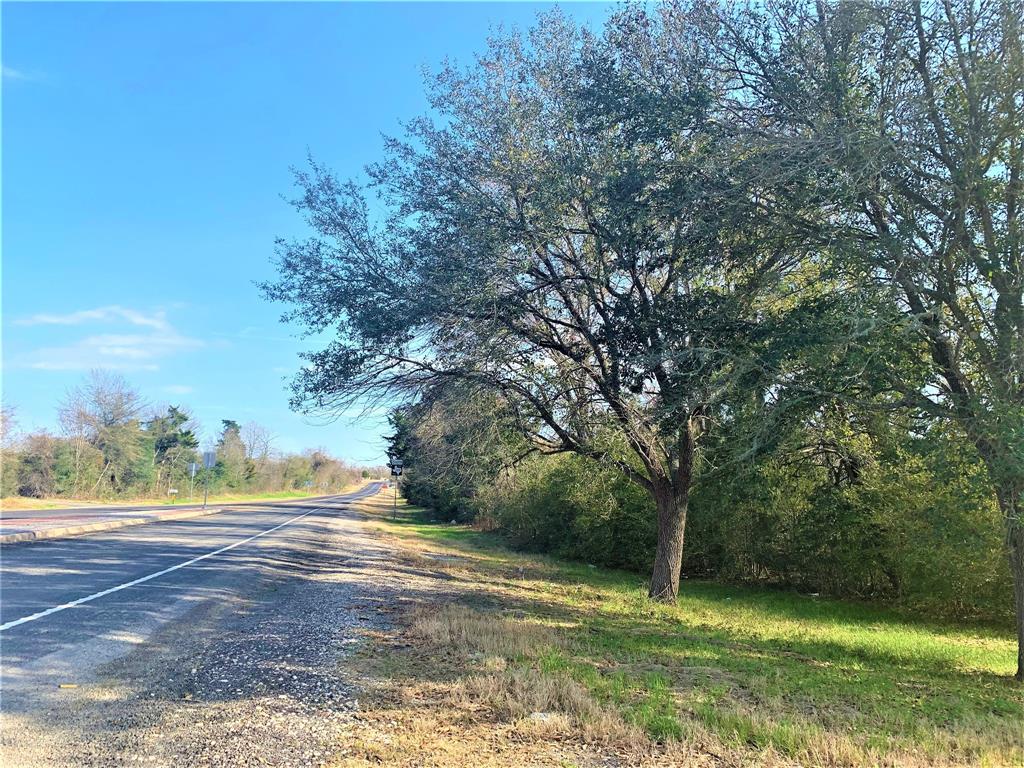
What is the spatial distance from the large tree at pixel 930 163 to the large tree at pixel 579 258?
2.76ft

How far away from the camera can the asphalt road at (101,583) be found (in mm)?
7230

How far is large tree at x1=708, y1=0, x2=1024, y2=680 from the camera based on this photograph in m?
6.82

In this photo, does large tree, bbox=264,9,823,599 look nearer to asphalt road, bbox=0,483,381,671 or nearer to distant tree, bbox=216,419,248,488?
asphalt road, bbox=0,483,381,671

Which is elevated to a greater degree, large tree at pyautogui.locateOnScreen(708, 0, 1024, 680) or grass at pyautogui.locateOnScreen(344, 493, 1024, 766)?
large tree at pyautogui.locateOnScreen(708, 0, 1024, 680)

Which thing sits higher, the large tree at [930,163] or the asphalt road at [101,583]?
the large tree at [930,163]

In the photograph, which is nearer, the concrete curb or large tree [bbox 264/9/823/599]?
large tree [bbox 264/9/823/599]

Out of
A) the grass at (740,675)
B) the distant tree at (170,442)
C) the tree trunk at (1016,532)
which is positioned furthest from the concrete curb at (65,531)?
the distant tree at (170,442)

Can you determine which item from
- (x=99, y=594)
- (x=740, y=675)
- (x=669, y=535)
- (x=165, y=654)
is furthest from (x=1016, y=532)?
(x=99, y=594)

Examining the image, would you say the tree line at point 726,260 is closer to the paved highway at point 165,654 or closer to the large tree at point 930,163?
the large tree at point 930,163

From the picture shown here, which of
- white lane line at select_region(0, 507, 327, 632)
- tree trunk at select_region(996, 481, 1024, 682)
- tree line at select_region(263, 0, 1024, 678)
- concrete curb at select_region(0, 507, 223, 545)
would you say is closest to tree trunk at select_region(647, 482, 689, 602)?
tree line at select_region(263, 0, 1024, 678)

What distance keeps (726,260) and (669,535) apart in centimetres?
712

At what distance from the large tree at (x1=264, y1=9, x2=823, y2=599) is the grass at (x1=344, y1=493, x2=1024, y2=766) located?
11.0 feet

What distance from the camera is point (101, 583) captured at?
35.0 feet

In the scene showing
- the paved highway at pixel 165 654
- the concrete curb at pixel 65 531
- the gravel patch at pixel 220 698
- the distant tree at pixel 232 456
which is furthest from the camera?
the distant tree at pixel 232 456
